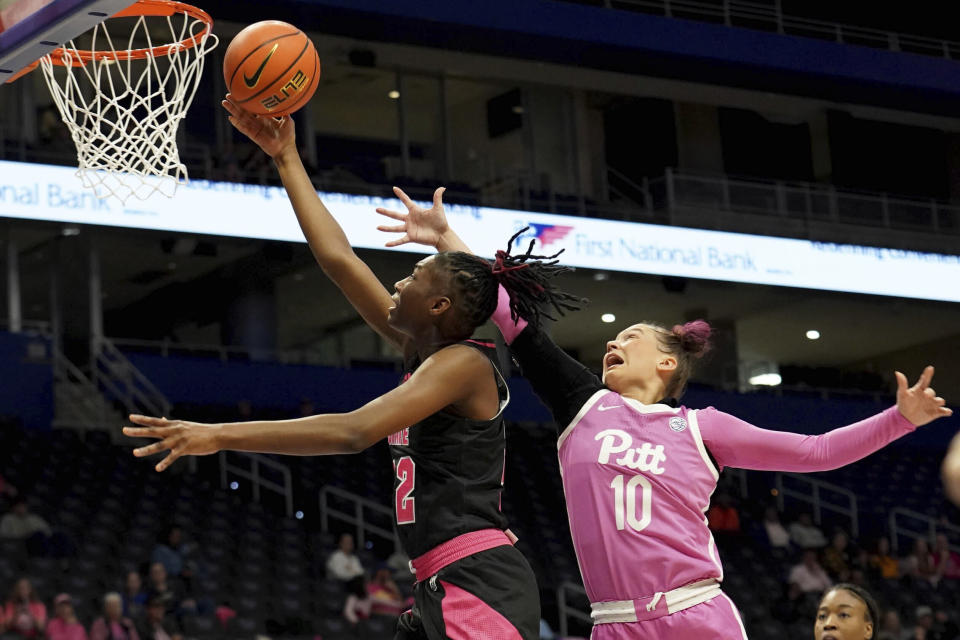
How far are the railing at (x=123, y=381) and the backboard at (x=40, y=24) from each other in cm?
1100

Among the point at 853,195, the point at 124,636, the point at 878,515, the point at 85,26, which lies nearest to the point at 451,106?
the point at 853,195

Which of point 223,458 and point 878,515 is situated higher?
point 223,458

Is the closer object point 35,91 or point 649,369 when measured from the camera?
point 649,369

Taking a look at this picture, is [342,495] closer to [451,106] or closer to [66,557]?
[66,557]

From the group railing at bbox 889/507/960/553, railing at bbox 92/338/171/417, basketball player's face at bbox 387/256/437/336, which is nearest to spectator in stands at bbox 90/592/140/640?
railing at bbox 92/338/171/417

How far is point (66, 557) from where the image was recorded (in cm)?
1121

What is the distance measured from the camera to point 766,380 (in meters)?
21.4

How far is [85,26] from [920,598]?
12.7 meters

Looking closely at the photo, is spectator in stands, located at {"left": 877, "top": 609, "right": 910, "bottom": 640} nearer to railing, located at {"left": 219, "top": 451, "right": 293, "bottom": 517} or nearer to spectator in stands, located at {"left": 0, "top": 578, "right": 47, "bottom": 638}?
railing, located at {"left": 219, "top": 451, "right": 293, "bottom": 517}

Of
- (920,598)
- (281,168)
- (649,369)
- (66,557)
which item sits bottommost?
(920,598)

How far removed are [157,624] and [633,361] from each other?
6702mm

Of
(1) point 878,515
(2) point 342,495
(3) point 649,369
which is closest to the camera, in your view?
(3) point 649,369

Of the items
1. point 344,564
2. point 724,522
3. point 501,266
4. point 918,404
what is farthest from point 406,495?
point 724,522

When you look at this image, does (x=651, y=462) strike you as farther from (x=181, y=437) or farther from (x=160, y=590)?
(x=160, y=590)
